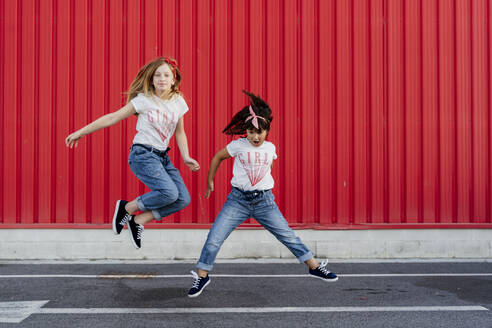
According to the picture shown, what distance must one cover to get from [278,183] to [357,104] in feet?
5.56

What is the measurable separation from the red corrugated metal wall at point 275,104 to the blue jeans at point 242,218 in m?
2.46

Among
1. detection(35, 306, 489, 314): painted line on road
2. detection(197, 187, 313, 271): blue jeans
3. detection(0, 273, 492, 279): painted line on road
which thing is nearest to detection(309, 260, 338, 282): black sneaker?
detection(197, 187, 313, 271): blue jeans

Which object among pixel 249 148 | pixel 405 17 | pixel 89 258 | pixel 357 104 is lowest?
pixel 89 258

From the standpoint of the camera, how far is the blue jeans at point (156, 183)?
4.17m

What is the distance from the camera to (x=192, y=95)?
6766 mm

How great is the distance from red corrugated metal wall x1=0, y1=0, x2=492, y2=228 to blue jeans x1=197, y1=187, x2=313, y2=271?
2462mm

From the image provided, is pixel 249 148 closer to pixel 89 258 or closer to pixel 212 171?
pixel 212 171

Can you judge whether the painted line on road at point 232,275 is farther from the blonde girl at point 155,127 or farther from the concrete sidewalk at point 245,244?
the blonde girl at point 155,127

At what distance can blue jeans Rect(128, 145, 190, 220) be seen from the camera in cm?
417

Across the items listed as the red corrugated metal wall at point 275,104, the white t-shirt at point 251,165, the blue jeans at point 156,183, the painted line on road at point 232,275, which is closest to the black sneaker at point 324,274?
the white t-shirt at point 251,165

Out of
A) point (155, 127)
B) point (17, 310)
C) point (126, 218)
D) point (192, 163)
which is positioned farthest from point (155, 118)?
point (17, 310)

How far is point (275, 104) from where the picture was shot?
267 inches

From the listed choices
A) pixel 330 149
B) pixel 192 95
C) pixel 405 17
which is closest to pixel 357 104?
pixel 330 149

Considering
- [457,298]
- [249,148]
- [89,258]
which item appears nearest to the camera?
[249,148]
